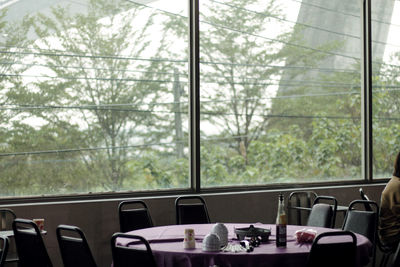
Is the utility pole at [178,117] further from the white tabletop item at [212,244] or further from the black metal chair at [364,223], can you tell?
the white tabletop item at [212,244]

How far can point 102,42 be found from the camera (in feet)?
17.6

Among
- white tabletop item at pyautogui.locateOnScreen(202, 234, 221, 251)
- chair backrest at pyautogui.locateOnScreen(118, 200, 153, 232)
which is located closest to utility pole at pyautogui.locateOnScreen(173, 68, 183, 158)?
chair backrest at pyautogui.locateOnScreen(118, 200, 153, 232)

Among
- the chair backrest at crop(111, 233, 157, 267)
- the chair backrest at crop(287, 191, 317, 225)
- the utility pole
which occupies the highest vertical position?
the utility pole

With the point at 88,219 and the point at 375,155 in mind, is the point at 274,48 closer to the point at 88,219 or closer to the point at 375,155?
the point at 375,155

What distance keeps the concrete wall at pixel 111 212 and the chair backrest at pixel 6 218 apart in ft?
0.19

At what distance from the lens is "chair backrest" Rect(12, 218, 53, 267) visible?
3.22m

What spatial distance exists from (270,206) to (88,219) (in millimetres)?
2008

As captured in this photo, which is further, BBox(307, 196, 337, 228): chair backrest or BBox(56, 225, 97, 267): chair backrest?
BBox(307, 196, 337, 228): chair backrest

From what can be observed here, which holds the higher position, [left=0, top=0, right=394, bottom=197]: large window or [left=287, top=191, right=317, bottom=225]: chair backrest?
[left=0, top=0, right=394, bottom=197]: large window

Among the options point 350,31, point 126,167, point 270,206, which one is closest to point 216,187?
point 270,206

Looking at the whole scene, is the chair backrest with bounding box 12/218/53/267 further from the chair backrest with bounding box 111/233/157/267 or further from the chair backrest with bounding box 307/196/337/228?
the chair backrest with bounding box 307/196/337/228

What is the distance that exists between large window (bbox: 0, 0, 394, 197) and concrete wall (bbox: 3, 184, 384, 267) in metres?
0.26

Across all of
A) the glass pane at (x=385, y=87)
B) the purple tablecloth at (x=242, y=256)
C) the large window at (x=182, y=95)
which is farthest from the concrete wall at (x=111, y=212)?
the purple tablecloth at (x=242, y=256)

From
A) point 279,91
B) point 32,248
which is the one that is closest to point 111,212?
point 32,248
